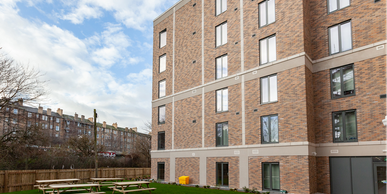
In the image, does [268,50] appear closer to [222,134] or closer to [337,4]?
[337,4]

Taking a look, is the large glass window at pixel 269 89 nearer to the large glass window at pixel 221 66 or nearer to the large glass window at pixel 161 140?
the large glass window at pixel 221 66

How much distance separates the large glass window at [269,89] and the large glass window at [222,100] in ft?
10.4

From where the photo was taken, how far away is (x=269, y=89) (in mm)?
17875

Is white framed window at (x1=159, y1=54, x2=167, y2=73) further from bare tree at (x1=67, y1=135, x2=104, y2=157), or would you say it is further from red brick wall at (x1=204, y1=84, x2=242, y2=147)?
bare tree at (x1=67, y1=135, x2=104, y2=157)

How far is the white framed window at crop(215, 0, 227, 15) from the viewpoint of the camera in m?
22.0

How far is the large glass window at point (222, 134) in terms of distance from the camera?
66.6 feet

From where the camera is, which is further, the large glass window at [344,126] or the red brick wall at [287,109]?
the red brick wall at [287,109]

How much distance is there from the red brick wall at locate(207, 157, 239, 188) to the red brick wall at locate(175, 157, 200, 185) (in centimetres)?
121

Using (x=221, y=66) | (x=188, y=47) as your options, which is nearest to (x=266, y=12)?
(x=221, y=66)

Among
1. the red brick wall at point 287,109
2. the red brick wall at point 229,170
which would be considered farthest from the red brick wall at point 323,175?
the red brick wall at point 229,170

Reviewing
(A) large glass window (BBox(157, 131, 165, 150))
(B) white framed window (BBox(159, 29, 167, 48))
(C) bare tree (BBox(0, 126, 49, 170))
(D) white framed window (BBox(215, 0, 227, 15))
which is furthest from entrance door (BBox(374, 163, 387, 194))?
(C) bare tree (BBox(0, 126, 49, 170))

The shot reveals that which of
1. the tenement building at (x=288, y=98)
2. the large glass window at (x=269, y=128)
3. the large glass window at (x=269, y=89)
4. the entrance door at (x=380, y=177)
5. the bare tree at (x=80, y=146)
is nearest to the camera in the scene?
the entrance door at (x=380, y=177)

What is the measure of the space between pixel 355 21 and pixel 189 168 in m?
15.0

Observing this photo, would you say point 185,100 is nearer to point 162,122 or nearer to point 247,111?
point 162,122
